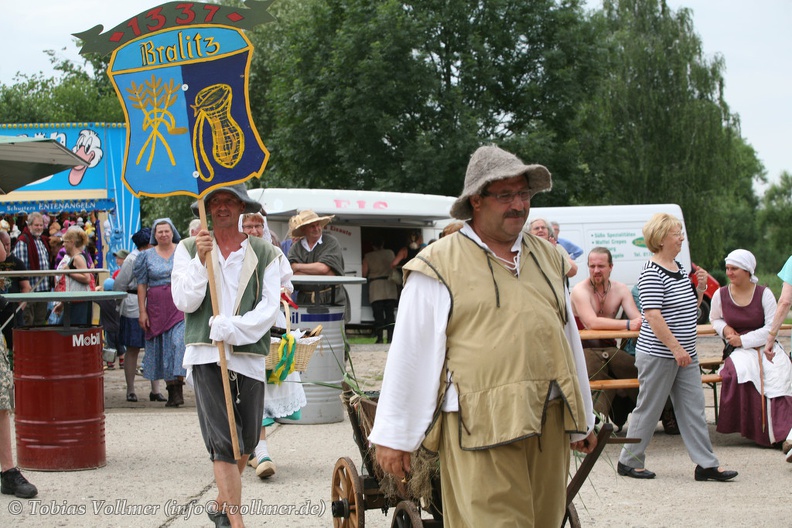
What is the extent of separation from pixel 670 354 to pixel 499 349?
373 centimetres

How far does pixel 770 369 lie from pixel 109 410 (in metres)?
6.51

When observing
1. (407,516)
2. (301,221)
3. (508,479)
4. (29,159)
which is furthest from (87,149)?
(508,479)

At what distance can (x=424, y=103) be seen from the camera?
1155 inches

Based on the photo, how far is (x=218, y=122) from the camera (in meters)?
5.63

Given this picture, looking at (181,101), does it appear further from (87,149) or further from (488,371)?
(87,149)

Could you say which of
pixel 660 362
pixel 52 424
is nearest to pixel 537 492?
pixel 660 362

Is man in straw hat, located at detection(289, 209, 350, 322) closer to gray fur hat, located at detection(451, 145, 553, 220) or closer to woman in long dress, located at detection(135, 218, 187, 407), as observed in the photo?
woman in long dress, located at detection(135, 218, 187, 407)

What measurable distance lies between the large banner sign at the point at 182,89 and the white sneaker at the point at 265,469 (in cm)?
226

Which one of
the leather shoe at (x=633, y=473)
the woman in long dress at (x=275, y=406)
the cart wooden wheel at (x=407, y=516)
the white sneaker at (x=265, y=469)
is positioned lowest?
the leather shoe at (x=633, y=473)

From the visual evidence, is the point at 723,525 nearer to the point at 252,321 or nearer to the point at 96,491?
the point at 252,321

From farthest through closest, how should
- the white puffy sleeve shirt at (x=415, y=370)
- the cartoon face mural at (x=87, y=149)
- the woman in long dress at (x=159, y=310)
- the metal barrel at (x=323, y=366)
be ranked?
the cartoon face mural at (x=87, y=149) → the woman in long dress at (x=159, y=310) → the metal barrel at (x=323, y=366) → the white puffy sleeve shirt at (x=415, y=370)

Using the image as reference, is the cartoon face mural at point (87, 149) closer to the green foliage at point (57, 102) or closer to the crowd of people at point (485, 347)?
the crowd of people at point (485, 347)

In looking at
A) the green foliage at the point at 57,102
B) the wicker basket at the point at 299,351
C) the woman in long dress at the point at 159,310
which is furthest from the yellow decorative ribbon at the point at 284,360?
the green foliage at the point at 57,102

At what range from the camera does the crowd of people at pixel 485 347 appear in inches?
138
